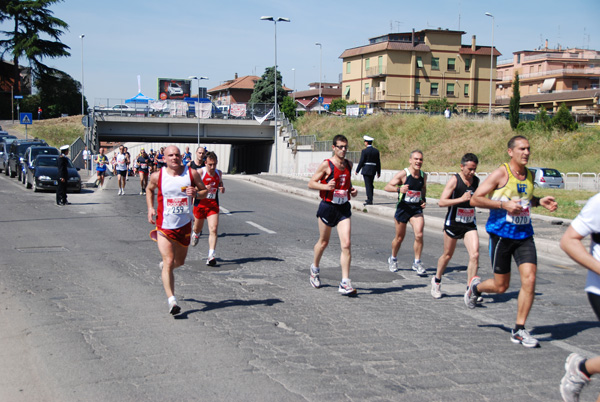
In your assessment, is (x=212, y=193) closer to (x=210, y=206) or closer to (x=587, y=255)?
(x=210, y=206)

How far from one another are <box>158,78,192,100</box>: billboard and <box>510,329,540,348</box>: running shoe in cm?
7458

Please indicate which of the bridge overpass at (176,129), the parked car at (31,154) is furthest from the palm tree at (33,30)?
the parked car at (31,154)

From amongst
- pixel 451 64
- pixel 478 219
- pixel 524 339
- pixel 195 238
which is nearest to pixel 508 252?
pixel 524 339

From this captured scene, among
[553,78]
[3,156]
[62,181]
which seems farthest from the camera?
[553,78]

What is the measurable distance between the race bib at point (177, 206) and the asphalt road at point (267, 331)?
112 centimetres

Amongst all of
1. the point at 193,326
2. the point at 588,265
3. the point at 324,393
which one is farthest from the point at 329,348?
the point at 588,265

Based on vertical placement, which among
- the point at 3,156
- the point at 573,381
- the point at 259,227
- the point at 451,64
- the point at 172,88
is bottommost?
the point at 259,227

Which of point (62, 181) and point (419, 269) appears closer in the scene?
point (419, 269)

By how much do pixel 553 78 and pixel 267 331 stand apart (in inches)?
3825

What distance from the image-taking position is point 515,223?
19.5 feet

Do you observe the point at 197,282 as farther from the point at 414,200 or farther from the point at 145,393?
the point at 145,393

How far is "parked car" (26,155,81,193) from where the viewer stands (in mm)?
24516

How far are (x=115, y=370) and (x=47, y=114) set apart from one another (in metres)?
80.0

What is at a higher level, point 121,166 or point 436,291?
point 121,166
